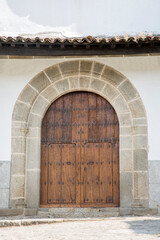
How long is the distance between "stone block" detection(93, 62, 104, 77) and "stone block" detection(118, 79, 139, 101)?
510 millimetres

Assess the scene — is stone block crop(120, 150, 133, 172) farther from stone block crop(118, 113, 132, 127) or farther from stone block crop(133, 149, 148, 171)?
stone block crop(118, 113, 132, 127)

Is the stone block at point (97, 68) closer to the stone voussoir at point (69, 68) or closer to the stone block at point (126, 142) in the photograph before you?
the stone voussoir at point (69, 68)

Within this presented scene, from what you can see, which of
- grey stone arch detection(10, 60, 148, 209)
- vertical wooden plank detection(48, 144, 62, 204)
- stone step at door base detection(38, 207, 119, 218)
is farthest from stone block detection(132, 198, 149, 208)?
vertical wooden plank detection(48, 144, 62, 204)

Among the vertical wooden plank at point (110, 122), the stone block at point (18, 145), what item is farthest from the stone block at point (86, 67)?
the stone block at point (18, 145)

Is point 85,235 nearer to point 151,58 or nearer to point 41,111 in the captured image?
point 41,111

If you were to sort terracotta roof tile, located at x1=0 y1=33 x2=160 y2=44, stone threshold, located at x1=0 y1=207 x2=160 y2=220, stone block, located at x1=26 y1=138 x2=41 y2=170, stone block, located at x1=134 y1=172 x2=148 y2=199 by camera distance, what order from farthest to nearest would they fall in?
stone block, located at x1=26 y1=138 x2=41 y2=170 < stone block, located at x1=134 y1=172 x2=148 y2=199 < stone threshold, located at x1=0 y1=207 x2=160 y2=220 < terracotta roof tile, located at x1=0 y1=33 x2=160 y2=44

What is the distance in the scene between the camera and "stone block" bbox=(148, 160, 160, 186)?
7217 mm

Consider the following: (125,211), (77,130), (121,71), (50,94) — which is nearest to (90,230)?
(125,211)

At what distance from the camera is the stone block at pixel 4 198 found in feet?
24.1

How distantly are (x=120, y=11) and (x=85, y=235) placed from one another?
212 inches

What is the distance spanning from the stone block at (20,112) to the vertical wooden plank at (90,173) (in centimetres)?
134

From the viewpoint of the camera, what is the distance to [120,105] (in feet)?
24.9

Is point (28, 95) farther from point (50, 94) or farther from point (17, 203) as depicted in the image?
point (17, 203)

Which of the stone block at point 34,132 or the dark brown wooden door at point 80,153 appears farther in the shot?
the stone block at point 34,132
